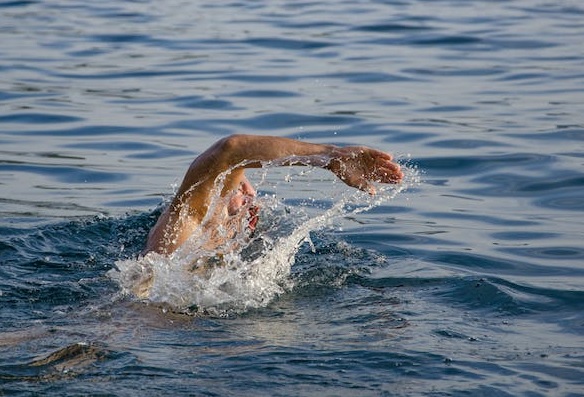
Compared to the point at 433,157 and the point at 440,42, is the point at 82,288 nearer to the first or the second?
the point at 433,157

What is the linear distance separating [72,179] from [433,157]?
311 centimetres

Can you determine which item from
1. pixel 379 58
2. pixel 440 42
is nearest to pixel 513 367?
pixel 379 58

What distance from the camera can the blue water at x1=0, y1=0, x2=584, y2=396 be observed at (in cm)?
561

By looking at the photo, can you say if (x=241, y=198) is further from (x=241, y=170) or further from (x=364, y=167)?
(x=364, y=167)

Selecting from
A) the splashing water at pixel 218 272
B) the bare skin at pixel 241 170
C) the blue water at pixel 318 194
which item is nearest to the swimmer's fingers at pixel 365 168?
the bare skin at pixel 241 170

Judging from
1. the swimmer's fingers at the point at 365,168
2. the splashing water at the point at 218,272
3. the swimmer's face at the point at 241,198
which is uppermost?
the swimmer's fingers at the point at 365,168

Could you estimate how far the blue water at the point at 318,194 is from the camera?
5605 mm

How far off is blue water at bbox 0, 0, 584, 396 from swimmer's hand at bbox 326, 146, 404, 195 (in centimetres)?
73

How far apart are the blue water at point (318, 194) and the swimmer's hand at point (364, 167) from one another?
73 centimetres

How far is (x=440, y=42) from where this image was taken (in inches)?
636

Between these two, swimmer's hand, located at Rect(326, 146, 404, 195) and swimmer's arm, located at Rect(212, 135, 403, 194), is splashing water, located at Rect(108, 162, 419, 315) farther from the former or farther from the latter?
swimmer's hand, located at Rect(326, 146, 404, 195)

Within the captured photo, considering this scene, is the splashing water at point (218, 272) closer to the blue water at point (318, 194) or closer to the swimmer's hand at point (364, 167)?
the blue water at point (318, 194)

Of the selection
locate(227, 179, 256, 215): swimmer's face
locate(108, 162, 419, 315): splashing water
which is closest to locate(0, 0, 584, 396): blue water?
locate(108, 162, 419, 315): splashing water

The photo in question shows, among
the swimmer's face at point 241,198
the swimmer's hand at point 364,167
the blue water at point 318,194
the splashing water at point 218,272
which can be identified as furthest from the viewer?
the swimmer's face at point 241,198
